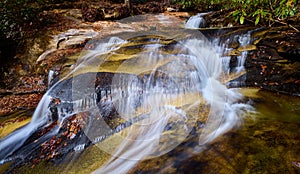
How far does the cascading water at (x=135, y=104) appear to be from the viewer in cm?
396

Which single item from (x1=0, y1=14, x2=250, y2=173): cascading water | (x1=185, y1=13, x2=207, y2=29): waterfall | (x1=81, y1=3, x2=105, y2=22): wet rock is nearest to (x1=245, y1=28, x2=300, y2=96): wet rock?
(x1=0, y1=14, x2=250, y2=173): cascading water

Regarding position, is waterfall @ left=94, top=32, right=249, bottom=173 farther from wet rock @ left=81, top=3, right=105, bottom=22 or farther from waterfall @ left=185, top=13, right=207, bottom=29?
wet rock @ left=81, top=3, right=105, bottom=22

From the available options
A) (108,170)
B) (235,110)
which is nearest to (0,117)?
(108,170)

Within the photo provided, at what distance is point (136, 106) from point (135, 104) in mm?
65

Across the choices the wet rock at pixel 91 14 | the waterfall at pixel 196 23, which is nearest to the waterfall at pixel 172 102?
the waterfall at pixel 196 23

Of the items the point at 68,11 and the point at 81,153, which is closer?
the point at 81,153

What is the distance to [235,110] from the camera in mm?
4703

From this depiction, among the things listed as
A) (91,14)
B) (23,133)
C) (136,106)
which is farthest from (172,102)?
(91,14)

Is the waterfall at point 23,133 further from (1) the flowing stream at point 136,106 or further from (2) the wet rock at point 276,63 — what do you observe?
(2) the wet rock at point 276,63

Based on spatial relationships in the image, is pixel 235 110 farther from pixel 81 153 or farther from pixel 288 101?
pixel 81 153

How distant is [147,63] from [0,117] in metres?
4.53

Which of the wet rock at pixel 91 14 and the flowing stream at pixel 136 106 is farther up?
the wet rock at pixel 91 14

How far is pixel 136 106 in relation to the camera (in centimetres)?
489

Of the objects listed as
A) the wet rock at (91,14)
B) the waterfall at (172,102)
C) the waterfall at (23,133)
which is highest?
the wet rock at (91,14)
